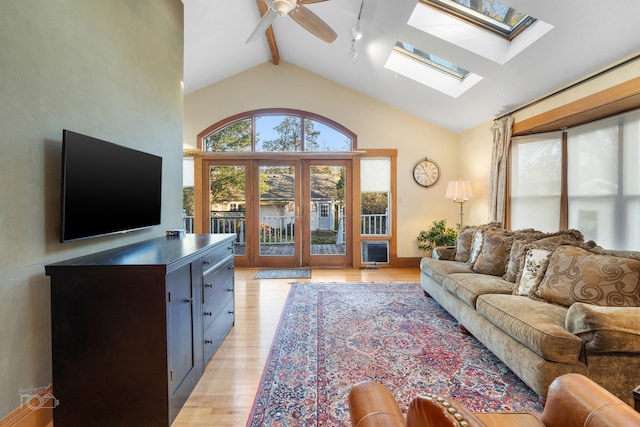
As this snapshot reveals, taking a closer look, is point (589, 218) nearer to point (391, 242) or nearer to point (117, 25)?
point (391, 242)

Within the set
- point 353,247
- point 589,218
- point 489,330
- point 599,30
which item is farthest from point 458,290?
point 353,247

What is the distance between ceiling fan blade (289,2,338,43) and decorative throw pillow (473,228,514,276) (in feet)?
8.99

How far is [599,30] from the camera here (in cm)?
224

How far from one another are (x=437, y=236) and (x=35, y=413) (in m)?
5.01

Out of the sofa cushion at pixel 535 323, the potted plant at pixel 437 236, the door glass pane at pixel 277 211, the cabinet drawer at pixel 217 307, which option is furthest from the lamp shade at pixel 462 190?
the cabinet drawer at pixel 217 307

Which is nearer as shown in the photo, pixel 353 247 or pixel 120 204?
pixel 120 204

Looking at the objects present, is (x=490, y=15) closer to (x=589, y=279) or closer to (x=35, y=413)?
(x=589, y=279)

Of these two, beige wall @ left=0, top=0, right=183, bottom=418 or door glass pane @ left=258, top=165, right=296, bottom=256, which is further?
door glass pane @ left=258, top=165, right=296, bottom=256

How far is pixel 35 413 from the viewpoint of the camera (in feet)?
4.89

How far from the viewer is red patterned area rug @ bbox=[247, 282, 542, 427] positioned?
5.63ft

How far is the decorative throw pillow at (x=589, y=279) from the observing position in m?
1.87

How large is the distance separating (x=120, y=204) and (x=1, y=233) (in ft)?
2.39

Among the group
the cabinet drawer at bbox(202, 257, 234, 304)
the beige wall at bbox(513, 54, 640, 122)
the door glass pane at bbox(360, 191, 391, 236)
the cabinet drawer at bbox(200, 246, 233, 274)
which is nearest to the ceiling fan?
the cabinet drawer at bbox(200, 246, 233, 274)

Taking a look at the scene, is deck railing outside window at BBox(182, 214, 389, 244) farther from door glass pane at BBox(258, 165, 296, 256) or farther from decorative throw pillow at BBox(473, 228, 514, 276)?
decorative throw pillow at BBox(473, 228, 514, 276)
